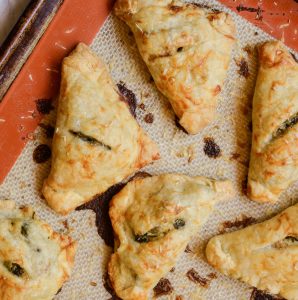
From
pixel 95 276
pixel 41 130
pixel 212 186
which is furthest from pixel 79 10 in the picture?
pixel 95 276

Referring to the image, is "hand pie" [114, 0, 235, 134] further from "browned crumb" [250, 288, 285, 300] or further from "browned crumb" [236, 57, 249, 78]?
"browned crumb" [250, 288, 285, 300]

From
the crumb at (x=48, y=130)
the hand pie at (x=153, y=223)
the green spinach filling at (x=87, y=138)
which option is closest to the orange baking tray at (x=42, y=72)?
the crumb at (x=48, y=130)

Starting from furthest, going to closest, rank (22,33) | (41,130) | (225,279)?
(225,279)
(41,130)
(22,33)

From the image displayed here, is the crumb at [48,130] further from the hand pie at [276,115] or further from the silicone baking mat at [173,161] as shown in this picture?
the hand pie at [276,115]

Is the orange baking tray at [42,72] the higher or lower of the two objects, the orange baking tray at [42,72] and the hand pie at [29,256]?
the higher

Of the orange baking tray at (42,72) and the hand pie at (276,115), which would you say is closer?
the orange baking tray at (42,72)

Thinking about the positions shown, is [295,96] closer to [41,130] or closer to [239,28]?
[239,28]

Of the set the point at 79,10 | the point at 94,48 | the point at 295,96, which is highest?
the point at 79,10
